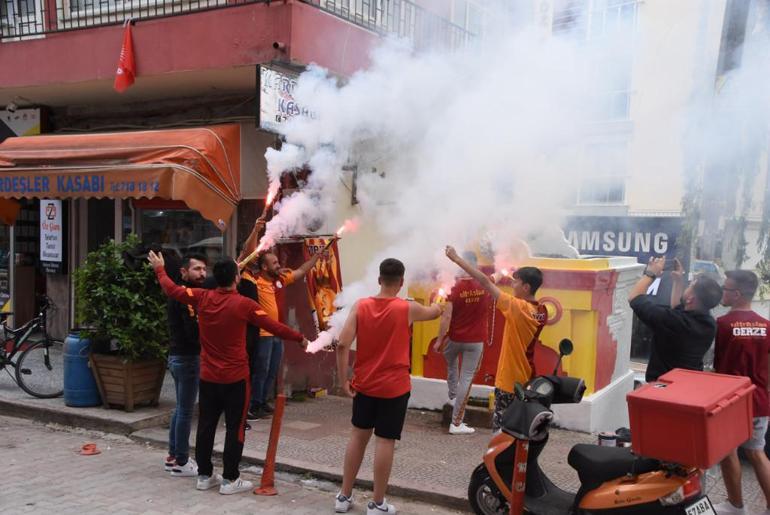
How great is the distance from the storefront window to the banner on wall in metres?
2.08

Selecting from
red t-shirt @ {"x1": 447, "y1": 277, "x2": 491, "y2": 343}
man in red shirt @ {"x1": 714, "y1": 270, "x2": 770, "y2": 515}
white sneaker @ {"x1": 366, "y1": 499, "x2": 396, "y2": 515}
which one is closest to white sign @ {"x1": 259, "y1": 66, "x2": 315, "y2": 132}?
red t-shirt @ {"x1": 447, "y1": 277, "x2": 491, "y2": 343}

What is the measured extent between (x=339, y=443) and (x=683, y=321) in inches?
130

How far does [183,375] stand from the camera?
18.4ft

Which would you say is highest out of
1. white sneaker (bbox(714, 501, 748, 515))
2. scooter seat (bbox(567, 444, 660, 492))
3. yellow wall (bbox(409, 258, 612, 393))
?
yellow wall (bbox(409, 258, 612, 393))

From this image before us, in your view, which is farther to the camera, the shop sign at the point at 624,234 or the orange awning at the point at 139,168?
the shop sign at the point at 624,234

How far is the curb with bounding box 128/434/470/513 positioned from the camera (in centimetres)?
508

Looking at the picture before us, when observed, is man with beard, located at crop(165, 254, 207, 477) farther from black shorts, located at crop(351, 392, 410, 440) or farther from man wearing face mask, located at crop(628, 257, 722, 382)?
man wearing face mask, located at crop(628, 257, 722, 382)

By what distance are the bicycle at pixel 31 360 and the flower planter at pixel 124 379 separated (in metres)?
1.00

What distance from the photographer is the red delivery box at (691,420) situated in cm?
347

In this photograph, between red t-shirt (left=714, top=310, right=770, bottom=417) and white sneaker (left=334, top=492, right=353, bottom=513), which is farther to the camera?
white sneaker (left=334, top=492, right=353, bottom=513)

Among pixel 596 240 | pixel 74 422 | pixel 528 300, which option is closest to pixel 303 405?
pixel 74 422

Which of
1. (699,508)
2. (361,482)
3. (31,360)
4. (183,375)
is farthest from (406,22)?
(699,508)

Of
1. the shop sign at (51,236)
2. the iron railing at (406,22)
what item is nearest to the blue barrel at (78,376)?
the shop sign at (51,236)

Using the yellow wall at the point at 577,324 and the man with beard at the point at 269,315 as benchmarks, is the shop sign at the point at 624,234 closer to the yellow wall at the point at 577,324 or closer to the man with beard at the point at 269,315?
the yellow wall at the point at 577,324
